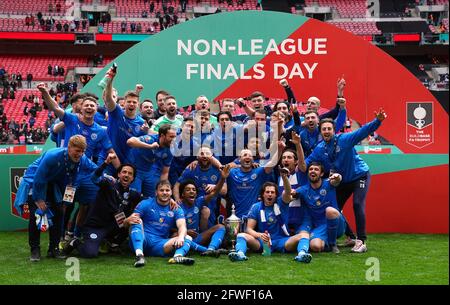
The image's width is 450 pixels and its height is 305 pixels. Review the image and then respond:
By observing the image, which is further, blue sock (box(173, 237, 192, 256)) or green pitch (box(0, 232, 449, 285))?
blue sock (box(173, 237, 192, 256))

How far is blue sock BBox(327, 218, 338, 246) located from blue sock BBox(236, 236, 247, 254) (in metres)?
0.96

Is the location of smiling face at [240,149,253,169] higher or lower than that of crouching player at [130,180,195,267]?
higher

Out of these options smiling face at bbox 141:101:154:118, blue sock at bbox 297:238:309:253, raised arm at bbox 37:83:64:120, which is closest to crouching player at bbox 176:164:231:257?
blue sock at bbox 297:238:309:253

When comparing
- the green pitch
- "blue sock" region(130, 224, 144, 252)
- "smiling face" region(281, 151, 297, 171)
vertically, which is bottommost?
the green pitch

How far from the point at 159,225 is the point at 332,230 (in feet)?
6.31

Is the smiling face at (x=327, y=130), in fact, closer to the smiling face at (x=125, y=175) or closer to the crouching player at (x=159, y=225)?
the crouching player at (x=159, y=225)

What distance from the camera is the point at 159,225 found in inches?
249

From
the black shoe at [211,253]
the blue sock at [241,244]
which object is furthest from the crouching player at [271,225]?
the black shoe at [211,253]

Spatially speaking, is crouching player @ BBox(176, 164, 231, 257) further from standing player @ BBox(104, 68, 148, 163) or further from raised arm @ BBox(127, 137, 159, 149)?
standing player @ BBox(104, 68, 148, 163)

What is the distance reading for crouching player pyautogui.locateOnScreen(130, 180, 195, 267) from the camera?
6141 mm

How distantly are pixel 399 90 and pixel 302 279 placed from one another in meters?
4.52

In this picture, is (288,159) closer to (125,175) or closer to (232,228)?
(232,228)

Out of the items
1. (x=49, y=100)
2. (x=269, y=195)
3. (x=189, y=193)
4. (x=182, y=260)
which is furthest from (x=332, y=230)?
(x=49, y=100)

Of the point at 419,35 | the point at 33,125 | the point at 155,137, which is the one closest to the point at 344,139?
the point at 155,137
